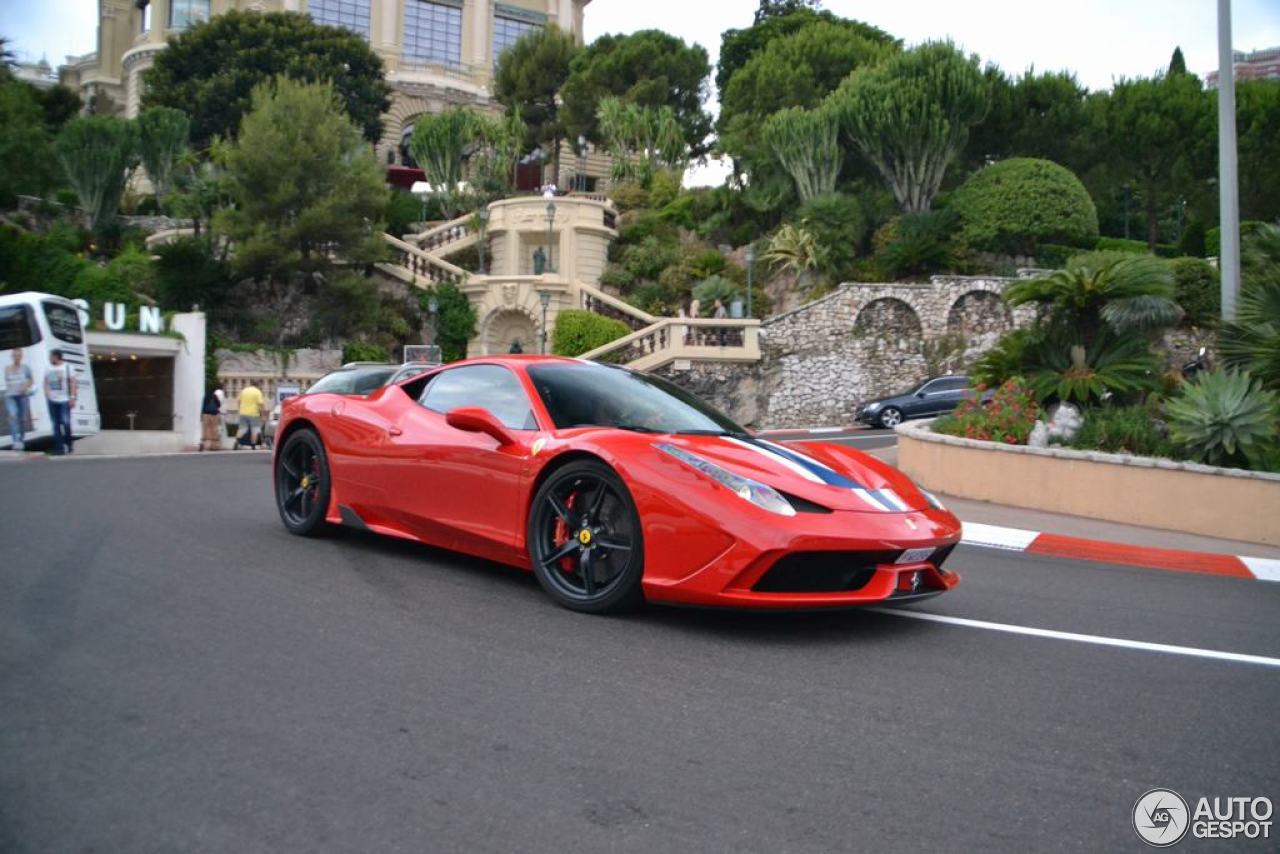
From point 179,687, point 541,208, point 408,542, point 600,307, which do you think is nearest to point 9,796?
point 179,687

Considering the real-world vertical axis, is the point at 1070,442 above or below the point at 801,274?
below

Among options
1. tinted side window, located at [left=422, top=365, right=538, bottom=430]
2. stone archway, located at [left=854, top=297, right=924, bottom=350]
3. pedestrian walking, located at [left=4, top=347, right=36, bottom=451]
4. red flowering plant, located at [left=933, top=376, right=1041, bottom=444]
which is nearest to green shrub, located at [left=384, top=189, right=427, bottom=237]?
stone archway, located at [left=854, top=297, right=924, bottom=350]

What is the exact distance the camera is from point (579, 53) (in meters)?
59.2

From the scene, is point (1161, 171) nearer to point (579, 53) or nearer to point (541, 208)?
point (541, 208)

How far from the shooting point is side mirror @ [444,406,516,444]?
5824mm

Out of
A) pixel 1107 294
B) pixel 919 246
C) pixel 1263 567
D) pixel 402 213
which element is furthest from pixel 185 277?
pixel 1263 567

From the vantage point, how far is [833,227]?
124 feet

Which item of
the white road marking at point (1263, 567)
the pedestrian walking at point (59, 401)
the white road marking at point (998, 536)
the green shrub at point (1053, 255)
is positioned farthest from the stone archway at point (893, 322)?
the white road marking at point (1263, 567)

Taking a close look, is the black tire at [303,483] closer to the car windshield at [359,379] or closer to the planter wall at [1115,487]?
the car windshield at [359,379]

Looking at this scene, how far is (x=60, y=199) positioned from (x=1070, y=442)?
1769 inches

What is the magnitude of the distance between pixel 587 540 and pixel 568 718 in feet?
5.41

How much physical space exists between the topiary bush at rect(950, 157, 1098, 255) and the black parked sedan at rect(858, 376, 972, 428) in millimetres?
7625

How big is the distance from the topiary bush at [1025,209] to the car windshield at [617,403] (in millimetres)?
31945

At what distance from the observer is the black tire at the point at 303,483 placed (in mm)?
7359
